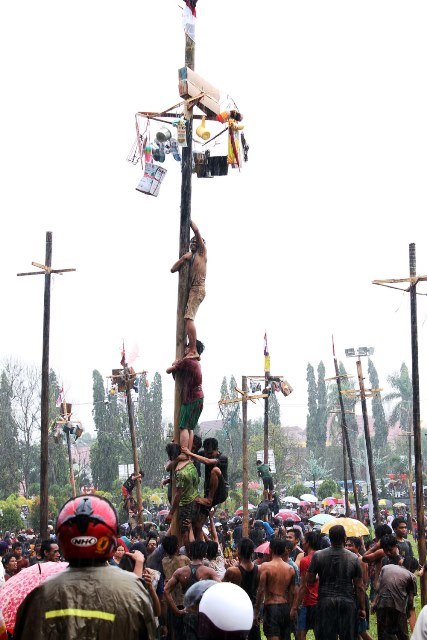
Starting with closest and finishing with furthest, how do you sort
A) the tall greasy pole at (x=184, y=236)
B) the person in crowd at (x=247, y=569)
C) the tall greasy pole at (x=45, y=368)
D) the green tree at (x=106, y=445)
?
1. the person in crowd at (x=247, y=569)
2. the tall greasy pole at (x=184, y=236)
3. the tall greasy pole at (x=45, y=368)
4. the green tree at (x=106, y=445)

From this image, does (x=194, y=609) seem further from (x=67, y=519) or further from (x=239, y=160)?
(x=239, y=160)

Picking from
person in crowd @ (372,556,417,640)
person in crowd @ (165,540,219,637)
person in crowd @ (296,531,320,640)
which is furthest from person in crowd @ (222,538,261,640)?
person in crowd @ (372,556,417,640)

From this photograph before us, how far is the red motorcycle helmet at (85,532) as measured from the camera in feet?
13.2

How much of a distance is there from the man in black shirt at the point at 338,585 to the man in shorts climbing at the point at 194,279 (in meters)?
4.25

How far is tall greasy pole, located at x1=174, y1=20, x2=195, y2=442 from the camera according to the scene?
12969 millimetres

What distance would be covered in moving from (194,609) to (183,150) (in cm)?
855

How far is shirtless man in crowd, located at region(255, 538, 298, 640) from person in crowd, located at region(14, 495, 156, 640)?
241 inches

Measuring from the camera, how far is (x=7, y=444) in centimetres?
7156

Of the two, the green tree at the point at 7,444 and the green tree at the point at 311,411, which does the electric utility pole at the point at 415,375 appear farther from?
the green tree at the point at 311,411

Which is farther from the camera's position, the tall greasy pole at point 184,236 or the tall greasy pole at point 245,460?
the tall greasy pole at point 245,460

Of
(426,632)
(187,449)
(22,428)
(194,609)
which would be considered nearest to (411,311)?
(187,449)

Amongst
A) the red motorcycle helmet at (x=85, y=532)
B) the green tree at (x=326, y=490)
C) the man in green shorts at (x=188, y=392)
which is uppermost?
the man in green shorts at (x=188, y=392)

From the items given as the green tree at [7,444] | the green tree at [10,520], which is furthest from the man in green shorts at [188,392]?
the green tree at [7,444]

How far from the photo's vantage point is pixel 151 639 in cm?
405
